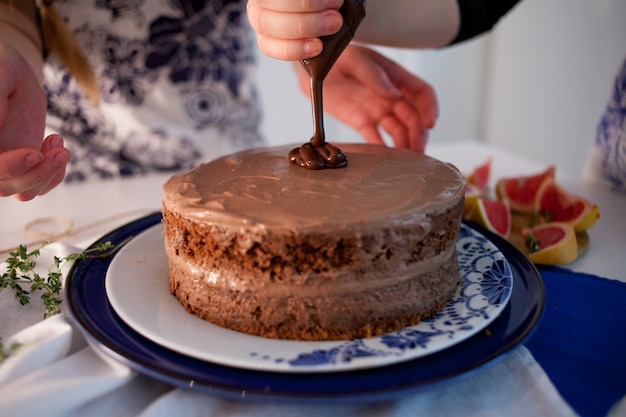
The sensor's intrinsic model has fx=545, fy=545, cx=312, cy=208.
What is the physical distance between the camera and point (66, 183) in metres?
3.05

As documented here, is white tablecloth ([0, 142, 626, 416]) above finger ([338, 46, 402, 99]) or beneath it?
beneath

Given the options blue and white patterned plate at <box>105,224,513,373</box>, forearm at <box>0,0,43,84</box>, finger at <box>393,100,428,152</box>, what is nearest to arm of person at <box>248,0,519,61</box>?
finger at <box>393,100,428,152</box>

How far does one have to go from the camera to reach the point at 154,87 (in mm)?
3146

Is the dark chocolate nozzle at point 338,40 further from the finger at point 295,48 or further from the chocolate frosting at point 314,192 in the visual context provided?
the chocolate frosting at point 314,192

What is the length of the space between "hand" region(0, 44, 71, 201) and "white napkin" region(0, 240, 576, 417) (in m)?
0.52

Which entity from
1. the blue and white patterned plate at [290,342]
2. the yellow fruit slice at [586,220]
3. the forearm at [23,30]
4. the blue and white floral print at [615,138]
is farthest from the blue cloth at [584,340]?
the forearm at [23,30]

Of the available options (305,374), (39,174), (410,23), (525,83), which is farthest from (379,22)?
(525,83)

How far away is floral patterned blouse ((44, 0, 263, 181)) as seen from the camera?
295cm

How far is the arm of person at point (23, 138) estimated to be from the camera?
5.18 ft

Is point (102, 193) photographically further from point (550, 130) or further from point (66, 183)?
point (550, 130)

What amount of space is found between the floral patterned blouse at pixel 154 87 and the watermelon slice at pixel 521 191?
1.65m

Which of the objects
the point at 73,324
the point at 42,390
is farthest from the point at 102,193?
the point at 42,390

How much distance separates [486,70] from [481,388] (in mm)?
5330

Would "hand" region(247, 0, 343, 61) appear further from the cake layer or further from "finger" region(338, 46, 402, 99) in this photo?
"finger" region(338, 46, 402, 99)
